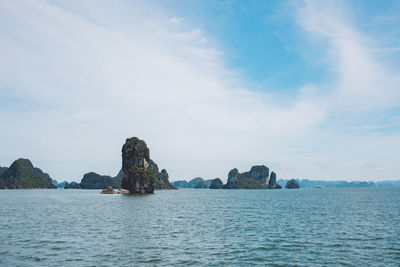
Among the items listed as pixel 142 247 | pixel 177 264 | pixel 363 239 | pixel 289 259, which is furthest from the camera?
pixel 363 239

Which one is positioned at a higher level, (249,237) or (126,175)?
(126,175)

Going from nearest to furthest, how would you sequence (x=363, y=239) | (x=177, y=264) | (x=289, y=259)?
(x=177, y=264)
(x=289, y=259)
(x=363, y=239)

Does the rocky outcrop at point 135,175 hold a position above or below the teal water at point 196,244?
above

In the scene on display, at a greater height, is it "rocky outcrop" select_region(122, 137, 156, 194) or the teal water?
"rocky outcrop" select_region(122, 137, 156, 194)

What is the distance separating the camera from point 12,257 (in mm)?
30031

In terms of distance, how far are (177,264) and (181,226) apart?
2405 cm

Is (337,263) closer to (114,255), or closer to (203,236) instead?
(203,236)

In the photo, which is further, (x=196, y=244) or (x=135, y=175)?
(x=135, y=175)

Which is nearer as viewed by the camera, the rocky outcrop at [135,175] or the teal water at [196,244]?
the teal water at [196,244]

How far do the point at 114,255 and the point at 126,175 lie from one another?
169 meters

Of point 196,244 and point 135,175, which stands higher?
point 135,175

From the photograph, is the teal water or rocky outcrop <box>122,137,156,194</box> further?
rocky outcrop <box>122,137,156,194</box>

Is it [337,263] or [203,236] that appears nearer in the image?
[337,263]

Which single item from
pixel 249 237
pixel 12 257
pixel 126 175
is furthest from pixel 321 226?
pixel 126 175
